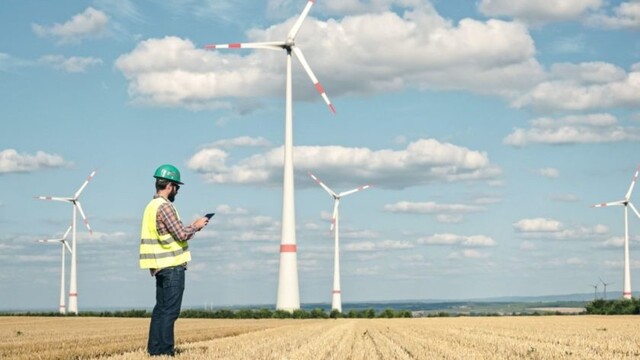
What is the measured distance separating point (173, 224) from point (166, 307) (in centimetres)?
149

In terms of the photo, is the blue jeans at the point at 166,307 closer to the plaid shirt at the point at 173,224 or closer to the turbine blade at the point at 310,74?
the plaid shirt at the point at 173,224

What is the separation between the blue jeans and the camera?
632 inches

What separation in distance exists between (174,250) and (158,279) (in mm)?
596

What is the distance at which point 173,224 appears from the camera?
52.0ft

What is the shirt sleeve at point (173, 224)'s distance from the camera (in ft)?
52.0

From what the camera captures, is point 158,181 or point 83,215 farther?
point 83,215

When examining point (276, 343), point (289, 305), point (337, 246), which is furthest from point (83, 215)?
point (276, 343)

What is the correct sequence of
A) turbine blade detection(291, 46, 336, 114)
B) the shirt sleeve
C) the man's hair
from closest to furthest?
the shirt sleeve < the man's hair < turbine blade detection(291, 46, 336, 114)

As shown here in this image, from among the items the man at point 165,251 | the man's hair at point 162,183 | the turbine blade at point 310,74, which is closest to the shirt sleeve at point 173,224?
the man at point 165,251

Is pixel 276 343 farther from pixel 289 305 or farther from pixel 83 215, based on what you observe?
pixel 83 215

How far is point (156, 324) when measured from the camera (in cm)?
1623

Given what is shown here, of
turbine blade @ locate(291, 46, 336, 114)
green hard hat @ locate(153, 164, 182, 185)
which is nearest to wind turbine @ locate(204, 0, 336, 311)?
turbine blade @ locate(291, 46, 336, 114)

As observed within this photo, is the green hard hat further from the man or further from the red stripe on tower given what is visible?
the red stripe on tower

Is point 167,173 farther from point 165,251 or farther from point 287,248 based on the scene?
point 287,248
